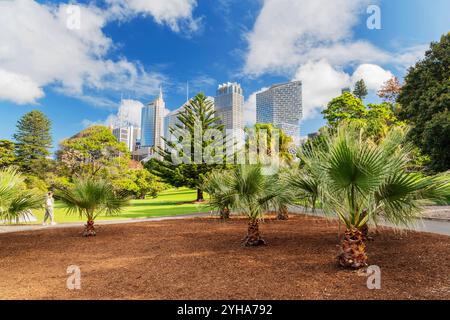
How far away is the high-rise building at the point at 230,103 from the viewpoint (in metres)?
53.9

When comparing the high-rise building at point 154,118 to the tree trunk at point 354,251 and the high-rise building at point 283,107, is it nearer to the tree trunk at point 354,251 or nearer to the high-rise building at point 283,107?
the high-rise building at point 283,107

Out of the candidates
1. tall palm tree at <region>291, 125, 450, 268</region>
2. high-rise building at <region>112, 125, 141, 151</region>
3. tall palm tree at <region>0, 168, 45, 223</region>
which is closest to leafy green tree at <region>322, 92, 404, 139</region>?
tall palm tree at <region>291, 125, 450, 268</region>

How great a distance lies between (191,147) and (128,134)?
77512mm

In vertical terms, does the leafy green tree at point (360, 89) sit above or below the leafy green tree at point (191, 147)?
above

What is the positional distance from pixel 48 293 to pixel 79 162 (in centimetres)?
2215

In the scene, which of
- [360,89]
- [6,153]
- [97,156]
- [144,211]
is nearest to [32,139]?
[6,153]

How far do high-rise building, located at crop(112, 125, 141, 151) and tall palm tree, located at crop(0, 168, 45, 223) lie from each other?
276 feet

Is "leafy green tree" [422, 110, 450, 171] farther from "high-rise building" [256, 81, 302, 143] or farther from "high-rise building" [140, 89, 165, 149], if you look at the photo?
"high-rise building" [140, 89, 165, 149]

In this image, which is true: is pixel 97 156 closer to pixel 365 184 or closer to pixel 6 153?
pixel 365 184

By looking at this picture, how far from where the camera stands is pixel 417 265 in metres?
5.14

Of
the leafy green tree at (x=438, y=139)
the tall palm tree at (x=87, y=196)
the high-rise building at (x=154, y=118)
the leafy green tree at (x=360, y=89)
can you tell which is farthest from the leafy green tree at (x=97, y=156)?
the high-rise building at (x=154, y=118)

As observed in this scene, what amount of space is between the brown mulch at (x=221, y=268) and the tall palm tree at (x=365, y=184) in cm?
85

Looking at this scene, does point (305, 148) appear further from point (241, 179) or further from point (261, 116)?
point (261, 116)

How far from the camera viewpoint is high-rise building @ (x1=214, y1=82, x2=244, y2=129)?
177ft
